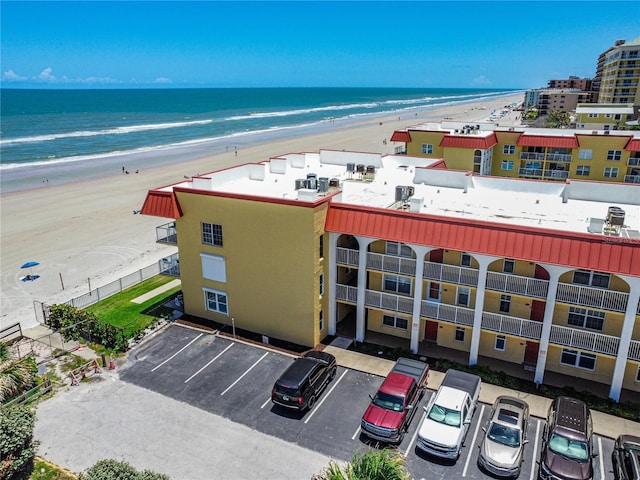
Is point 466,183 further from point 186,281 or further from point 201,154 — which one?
point 201,154

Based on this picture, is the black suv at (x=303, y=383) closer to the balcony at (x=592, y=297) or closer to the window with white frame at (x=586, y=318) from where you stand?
the balcony at (x=592, y=297)

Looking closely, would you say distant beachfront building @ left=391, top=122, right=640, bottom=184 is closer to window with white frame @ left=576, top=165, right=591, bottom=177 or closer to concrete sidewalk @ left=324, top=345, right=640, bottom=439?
window with white frame @ left=576, top=165, right=591, bottom=177

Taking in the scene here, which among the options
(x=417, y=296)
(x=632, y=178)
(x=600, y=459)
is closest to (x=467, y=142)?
(x=632, y=178)

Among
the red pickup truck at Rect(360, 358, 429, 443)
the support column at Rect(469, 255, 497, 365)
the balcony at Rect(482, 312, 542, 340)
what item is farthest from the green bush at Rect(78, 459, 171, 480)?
the balcony at Rect(482, 312, 542, 340)

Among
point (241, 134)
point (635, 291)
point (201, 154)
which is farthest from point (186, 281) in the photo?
point (241, 134)

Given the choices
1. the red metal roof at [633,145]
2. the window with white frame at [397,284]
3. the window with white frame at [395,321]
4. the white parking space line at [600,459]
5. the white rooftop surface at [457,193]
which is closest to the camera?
the white parking space line at [600,459]

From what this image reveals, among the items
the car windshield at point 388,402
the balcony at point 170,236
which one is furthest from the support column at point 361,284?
the balcony at point 170,236
